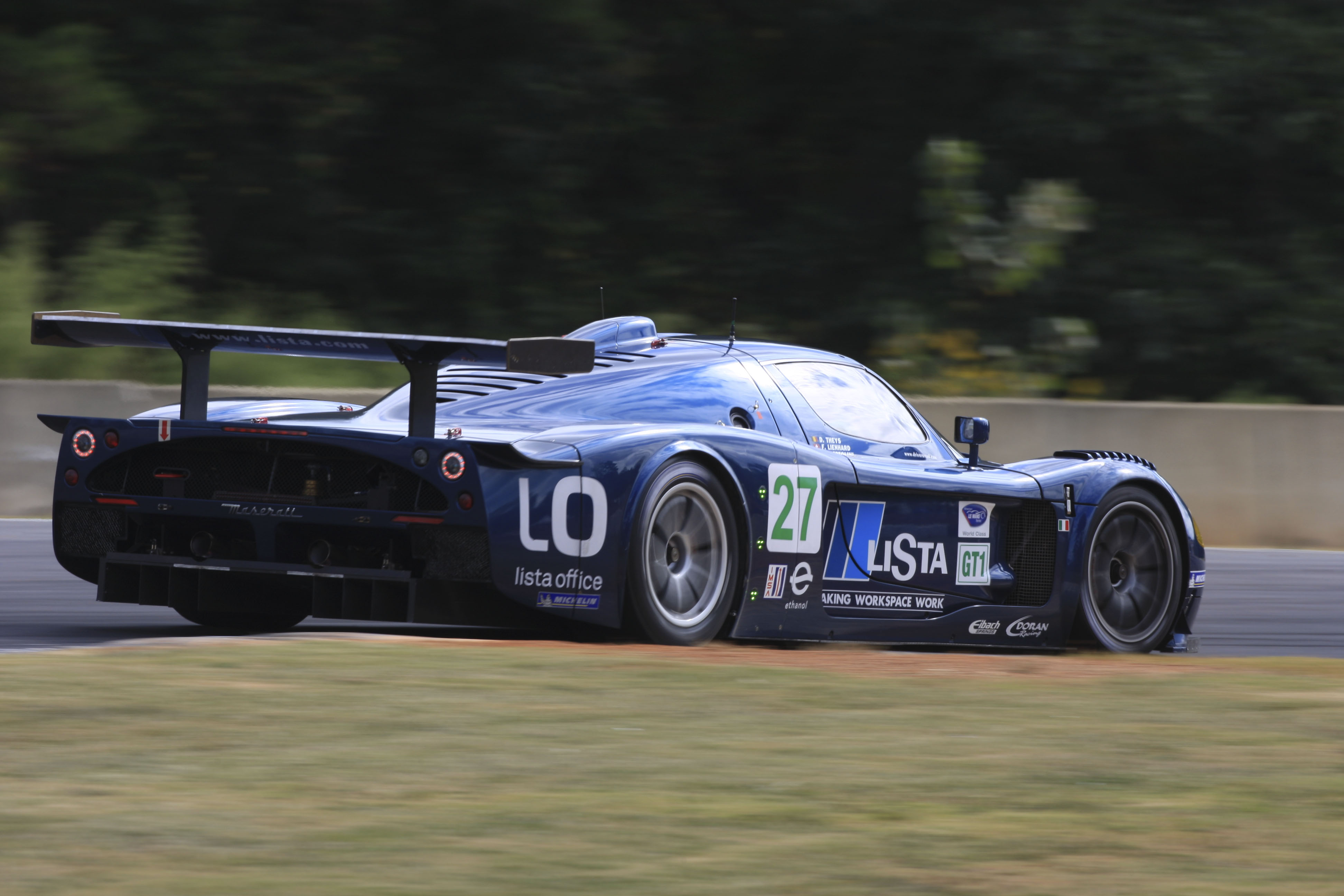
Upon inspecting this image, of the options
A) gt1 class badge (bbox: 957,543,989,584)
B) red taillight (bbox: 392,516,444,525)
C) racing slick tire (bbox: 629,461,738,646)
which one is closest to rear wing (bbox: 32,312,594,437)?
red taillight (bbox: 392,516,444,525)

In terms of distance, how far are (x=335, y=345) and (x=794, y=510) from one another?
1.88 m

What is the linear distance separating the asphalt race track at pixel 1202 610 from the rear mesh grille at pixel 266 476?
0.60 metres

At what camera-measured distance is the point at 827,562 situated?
25.4 feet

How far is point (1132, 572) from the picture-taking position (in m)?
→ 9.15

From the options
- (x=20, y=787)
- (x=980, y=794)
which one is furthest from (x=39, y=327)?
(x=980, y=794)

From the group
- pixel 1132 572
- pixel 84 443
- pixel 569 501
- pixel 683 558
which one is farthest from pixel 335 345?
pixel 1132 572

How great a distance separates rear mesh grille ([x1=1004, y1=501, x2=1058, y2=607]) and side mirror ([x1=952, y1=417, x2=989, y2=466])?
13.5 inches

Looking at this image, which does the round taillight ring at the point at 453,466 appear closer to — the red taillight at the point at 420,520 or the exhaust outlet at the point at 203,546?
the red taillight at the point at 420,520

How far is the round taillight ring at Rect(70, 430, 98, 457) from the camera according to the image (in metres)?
7.29

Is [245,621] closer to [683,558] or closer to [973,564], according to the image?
[683,558]

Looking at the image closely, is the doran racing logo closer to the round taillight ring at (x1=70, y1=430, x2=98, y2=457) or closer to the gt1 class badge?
the gt1 class badge

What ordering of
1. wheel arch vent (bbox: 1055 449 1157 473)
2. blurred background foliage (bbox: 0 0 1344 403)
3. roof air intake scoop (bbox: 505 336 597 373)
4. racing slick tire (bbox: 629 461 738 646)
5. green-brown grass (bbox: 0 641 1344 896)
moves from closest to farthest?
1. green-brown grass (bbox: 0 641 1344 896)
2. roof air intake scoop (bbox: 505 336 597 373)
3. racing slick tire (bbox: 629 461 738 646)
4. wheel arch vent (bbox: 1055 449 1157 473)
5. blurred background foliage (bbox: 0 0 1344 403)

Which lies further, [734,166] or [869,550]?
[734,166]

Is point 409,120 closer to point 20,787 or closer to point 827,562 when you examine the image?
point 827,562
